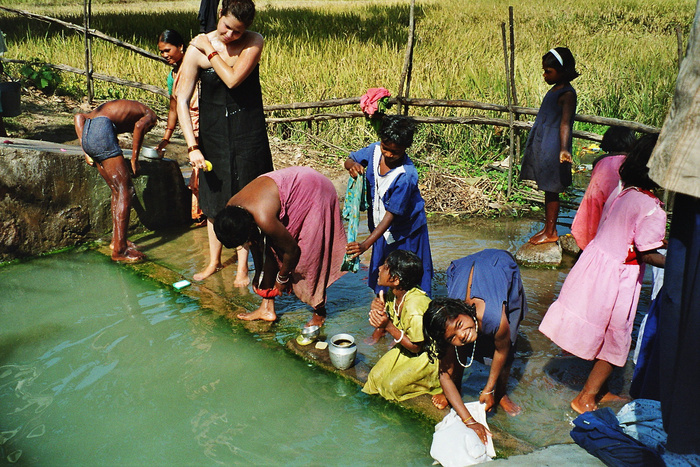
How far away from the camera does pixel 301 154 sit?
7.54m

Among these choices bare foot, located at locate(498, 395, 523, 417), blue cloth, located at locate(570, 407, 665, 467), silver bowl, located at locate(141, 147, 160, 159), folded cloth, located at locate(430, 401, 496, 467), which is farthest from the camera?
silver bowl, located at locate(141, 147, 160, 159)

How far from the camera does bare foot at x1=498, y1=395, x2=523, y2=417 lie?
116 inches

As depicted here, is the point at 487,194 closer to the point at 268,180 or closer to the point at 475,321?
the point at 268,180

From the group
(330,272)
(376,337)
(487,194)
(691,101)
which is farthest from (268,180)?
(487,194)

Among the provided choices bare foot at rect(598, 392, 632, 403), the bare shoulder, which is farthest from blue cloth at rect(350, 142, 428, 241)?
bare foot at rect(598, 392, 632, 403)

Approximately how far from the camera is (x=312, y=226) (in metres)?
3.60

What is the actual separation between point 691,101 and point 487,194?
506 centimetres

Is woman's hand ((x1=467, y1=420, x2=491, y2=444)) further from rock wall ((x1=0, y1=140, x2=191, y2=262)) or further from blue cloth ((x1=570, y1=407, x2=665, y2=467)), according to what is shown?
rock wall ((x1=0, y1=140, x2=191, y2=262))

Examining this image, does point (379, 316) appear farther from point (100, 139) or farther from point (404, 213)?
point (100, 139)

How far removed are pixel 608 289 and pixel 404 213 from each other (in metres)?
1.14

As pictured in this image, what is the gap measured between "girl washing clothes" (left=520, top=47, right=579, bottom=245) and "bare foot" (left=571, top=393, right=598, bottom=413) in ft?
7.05

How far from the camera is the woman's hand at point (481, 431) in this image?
2584 millimetres

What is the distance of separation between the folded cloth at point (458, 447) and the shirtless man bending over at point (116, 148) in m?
3.20

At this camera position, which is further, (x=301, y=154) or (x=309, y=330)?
(x=301, y=154)
